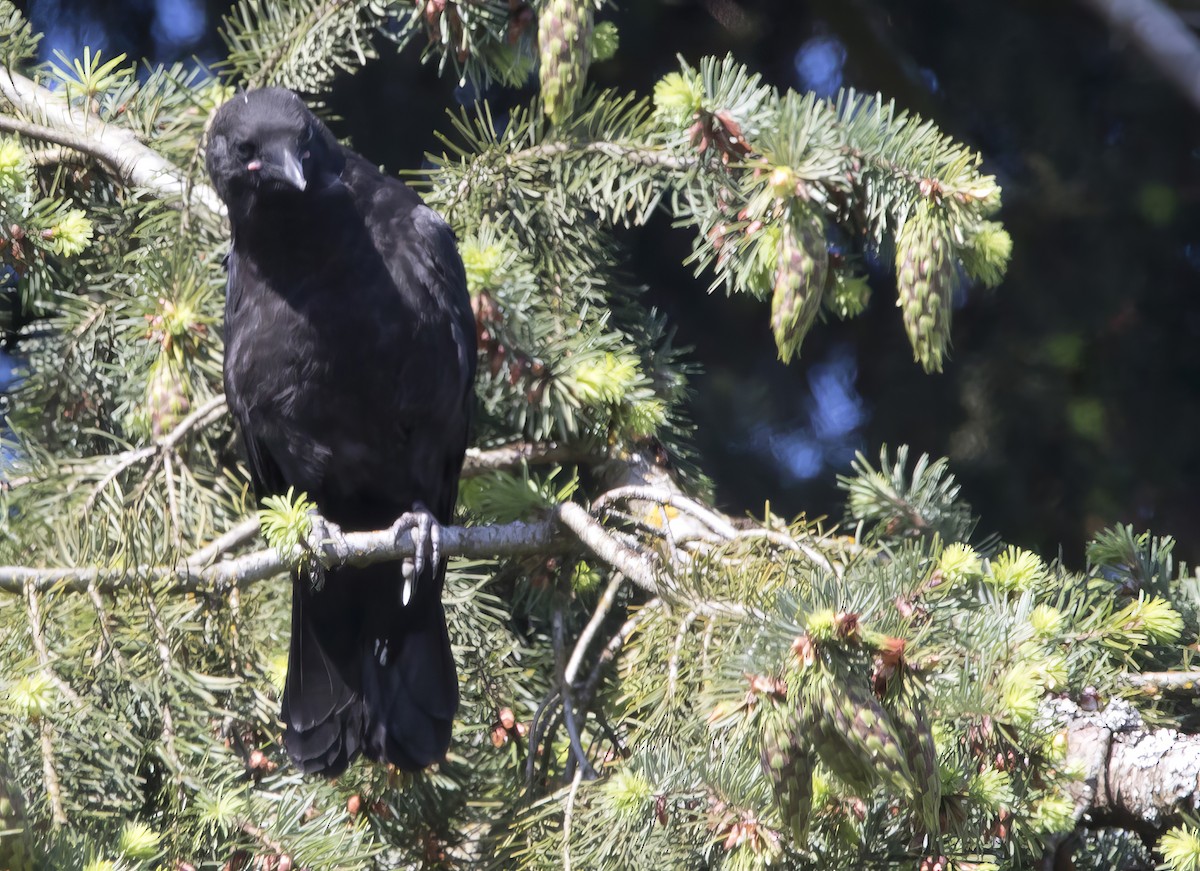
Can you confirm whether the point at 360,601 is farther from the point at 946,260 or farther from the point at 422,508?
the point at 946,260

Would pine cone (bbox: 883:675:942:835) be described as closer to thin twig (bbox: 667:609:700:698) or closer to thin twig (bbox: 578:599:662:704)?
thin twig (bbox: 667:609:700:698)

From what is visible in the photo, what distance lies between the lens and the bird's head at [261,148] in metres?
2.03

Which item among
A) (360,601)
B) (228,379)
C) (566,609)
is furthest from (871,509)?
(228,379)

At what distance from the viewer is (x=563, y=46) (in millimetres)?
1740

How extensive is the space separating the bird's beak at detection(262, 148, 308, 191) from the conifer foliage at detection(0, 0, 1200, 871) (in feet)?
0.79

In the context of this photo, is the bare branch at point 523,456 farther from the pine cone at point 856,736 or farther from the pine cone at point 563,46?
the pine cone at point 856,736

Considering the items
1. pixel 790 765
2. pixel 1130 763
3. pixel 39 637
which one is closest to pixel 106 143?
pixel 39 637

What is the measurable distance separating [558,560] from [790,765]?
102 cm

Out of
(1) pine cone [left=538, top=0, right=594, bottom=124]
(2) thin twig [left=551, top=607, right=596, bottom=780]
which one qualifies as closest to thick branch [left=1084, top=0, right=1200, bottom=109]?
(1) pine cone [left=538, top=0, right=594, bottom=124]

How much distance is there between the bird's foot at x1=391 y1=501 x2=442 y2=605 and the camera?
2033 millimetres

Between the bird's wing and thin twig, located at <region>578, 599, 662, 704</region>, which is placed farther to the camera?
the bird's wing

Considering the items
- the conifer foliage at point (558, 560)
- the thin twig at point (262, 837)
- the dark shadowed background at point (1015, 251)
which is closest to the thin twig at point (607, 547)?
the conifer foliage at point (558, 560)

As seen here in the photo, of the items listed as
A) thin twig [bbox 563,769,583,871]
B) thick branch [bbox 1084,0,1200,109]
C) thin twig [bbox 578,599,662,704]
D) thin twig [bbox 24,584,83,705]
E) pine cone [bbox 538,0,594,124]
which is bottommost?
thin twig [bbox 24,584,83,705]

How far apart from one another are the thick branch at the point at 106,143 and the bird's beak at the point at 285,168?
1.14ft
